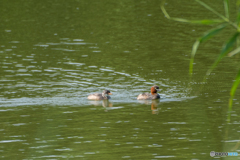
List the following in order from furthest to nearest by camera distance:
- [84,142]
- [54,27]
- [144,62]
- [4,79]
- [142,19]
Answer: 1. [142,19]
2. [54,27]
3. [144,62]
4. [4,79]
5. [84,142]

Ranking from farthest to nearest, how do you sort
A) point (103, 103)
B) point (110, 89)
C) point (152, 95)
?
point (110, 89) → point (152, 95) → point (103, 103)

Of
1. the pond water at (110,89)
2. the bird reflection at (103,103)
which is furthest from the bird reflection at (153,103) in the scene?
the bird reflection at (103,103)

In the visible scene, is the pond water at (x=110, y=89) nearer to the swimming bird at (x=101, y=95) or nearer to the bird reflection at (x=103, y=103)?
the bird reflection at (x=103, y=103)

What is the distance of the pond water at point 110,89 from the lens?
998cm

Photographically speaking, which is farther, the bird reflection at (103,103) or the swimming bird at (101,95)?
the swimming bird at (101,95)

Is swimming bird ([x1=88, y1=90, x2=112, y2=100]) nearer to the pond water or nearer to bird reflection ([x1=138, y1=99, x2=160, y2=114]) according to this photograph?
the pond water

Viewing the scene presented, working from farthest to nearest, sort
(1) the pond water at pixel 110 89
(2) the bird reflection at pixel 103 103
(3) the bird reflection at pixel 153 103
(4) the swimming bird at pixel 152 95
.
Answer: (4) the swimming bird at pixel 152 95 < (2) the bird reflection at pixel 103 103 < (3) the bird reflection at pixel 153 103 < (1) the pond water at pixel 110 89

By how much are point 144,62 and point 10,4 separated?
19042 mm

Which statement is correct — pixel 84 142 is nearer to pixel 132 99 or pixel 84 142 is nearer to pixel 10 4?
pixel 132 99

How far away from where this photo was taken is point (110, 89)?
15.9 metres

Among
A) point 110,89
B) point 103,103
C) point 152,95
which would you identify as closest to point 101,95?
point 103,103

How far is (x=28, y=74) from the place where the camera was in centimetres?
1770

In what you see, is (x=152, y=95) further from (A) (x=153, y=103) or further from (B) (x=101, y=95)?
(B) (x=101, y=95)

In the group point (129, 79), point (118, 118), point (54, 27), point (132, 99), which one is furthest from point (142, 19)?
point (118, 118)
